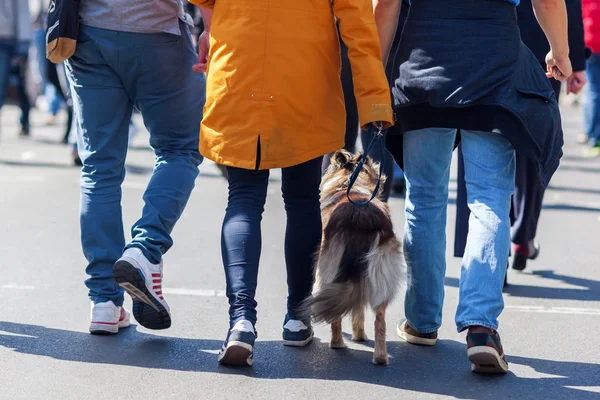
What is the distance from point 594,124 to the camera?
38.3 ft

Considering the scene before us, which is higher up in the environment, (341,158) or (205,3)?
(205,3)

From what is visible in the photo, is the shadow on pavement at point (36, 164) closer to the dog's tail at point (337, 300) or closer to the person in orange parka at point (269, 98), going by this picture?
the person in orange parka at point (269, 98)

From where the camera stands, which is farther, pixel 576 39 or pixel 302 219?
pixel 576 39

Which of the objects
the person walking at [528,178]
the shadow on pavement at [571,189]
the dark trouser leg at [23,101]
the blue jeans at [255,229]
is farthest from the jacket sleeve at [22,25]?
the blue jeans at [255,229]

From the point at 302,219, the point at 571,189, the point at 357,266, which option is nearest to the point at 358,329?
the point at 357,266

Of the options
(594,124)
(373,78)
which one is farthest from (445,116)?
(594,124)

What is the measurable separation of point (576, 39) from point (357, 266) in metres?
2.29

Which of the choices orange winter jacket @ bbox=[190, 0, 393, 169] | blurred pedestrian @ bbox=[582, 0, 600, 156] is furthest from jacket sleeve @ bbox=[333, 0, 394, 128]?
blurred pedestrian @ bbox=[582, 0, 600, 156]

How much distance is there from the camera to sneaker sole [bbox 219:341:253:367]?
3967mm

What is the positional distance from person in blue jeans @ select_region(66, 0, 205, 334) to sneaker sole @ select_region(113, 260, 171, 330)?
0.19 metres

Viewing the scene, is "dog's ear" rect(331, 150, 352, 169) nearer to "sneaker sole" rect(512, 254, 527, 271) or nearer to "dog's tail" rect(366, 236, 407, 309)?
"dog's tail" rect(366, 236, 407, 309)

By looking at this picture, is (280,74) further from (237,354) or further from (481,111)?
(237,354)

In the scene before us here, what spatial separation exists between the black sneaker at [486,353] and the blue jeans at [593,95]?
7606 mm

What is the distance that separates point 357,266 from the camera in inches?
162
